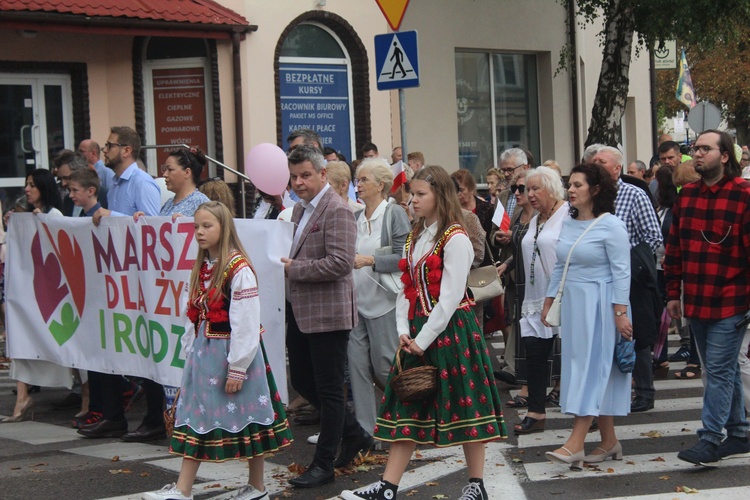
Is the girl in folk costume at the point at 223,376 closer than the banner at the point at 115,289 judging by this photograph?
Yes

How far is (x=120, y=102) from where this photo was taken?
51.8 ft

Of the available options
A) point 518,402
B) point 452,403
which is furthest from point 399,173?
point 452,403

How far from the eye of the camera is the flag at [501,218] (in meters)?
10.7

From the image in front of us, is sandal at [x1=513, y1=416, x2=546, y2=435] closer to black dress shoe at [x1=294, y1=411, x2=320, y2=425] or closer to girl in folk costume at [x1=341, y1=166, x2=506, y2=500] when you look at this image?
black dress shoe at [x1=294, y1=411, x2=320, y2=425]

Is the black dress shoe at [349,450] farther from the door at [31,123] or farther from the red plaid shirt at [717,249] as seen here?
the door at [31,123]

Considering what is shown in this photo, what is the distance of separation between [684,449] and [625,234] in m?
1.59

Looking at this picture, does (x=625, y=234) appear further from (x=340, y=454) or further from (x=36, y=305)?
(x=36, y=305)

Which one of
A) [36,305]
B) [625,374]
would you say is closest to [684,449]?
[625,374]

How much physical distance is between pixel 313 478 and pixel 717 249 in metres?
2.81

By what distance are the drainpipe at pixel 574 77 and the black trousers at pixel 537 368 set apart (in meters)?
14.4

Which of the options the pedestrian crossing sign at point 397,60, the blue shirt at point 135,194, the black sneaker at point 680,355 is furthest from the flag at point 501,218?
the blue shirt at point 135,194

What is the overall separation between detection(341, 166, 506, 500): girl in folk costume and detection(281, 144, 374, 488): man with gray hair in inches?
24.7

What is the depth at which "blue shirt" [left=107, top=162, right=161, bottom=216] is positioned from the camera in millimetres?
9141

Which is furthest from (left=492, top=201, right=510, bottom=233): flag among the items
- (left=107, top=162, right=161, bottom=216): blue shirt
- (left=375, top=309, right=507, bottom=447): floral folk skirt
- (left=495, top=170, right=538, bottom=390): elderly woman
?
(left=375, top=309, right=507, bottom=447): floral folk skirt
